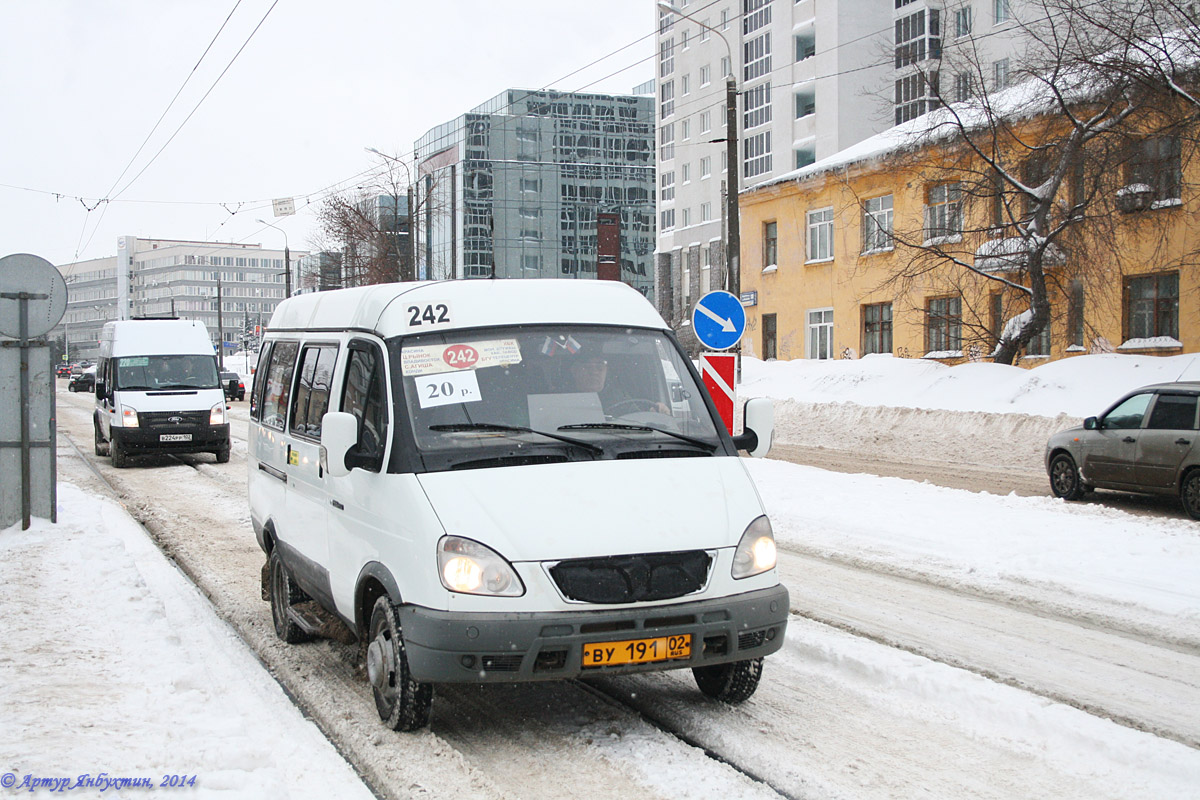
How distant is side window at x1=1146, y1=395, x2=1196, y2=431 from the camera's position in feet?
41.8

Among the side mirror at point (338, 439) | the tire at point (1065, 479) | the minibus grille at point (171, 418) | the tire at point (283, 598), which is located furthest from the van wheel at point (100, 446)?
the side mirror at point (338, 439)

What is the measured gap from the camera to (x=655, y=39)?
8194cm

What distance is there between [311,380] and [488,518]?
2368 millimetres

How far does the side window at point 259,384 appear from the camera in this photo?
7977 mm

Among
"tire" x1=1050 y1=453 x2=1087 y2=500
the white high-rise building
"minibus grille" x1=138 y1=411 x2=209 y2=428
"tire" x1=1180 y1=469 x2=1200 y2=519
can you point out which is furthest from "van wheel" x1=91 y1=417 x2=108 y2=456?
the white high-rise building

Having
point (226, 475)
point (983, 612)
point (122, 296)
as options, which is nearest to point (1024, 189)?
point (226, 475)

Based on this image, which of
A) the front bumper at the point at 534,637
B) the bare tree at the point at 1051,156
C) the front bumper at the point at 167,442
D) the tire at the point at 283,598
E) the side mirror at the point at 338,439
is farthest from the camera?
the bare tree at the point at 1051,156

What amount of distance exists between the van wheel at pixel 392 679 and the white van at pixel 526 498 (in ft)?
0.03

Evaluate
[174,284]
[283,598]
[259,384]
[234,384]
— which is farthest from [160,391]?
[174,284]

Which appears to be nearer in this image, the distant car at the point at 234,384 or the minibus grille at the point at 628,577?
the minibus grille at the point at 628,577

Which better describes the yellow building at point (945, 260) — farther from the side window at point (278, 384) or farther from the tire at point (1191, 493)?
the side window at point (278, 384)

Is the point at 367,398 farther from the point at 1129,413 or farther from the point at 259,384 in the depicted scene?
the point at 1129,413

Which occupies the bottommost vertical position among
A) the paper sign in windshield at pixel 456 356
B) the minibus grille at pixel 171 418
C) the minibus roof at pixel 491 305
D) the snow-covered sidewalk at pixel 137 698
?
the snow-covered sidewalk at pixel 137 698

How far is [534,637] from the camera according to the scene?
4.57 meters
